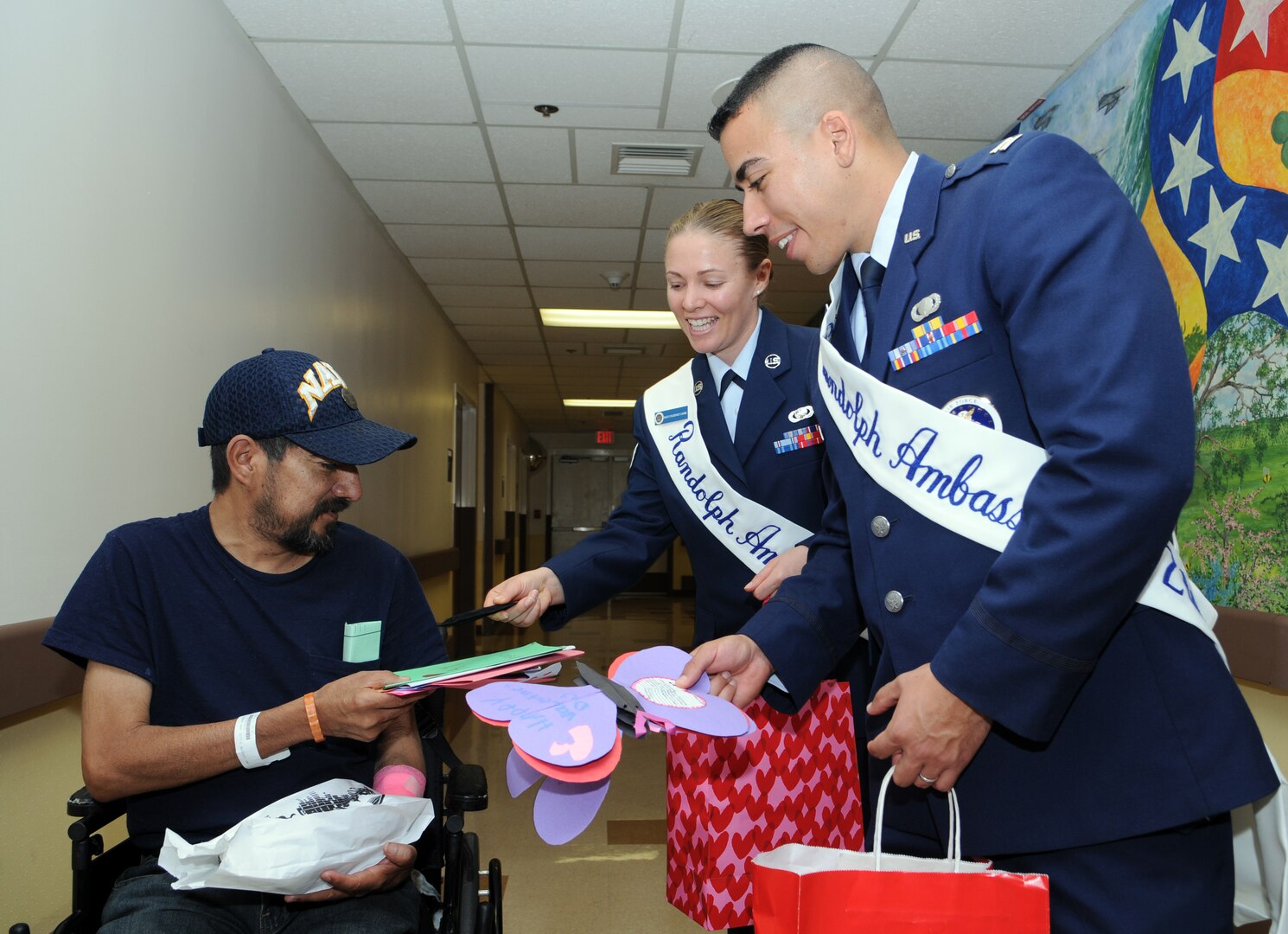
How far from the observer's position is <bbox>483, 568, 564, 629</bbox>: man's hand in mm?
1571

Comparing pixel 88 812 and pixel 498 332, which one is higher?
pixel 498 332

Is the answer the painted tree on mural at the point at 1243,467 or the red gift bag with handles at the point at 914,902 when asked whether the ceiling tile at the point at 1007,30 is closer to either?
the painted tree on mural at the point at 1243,467

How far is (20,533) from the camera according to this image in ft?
6.57

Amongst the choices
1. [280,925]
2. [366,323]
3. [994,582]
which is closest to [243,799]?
[280,925]

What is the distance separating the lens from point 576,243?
18.7 ft

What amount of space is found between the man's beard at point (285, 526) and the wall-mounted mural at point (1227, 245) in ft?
6.78

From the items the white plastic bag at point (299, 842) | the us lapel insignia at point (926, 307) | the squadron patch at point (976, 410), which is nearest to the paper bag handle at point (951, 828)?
the squadron patch at point (976, 410)

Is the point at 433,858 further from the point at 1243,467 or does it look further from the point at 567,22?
the point at 567,22

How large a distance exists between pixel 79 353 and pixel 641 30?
209 centimetres

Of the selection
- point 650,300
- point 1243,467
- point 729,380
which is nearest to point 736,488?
point 729,380

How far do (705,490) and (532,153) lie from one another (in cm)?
298

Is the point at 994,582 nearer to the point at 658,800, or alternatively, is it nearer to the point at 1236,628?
the point at 1236,628

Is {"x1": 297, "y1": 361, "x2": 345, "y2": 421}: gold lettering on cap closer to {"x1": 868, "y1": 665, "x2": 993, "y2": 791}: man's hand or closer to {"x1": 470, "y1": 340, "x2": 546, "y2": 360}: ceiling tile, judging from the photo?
{"x1": 868, "y1": 665, "x2": 993, "y2": 791}: man's hand

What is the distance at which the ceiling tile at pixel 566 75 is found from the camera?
343 centimetres
